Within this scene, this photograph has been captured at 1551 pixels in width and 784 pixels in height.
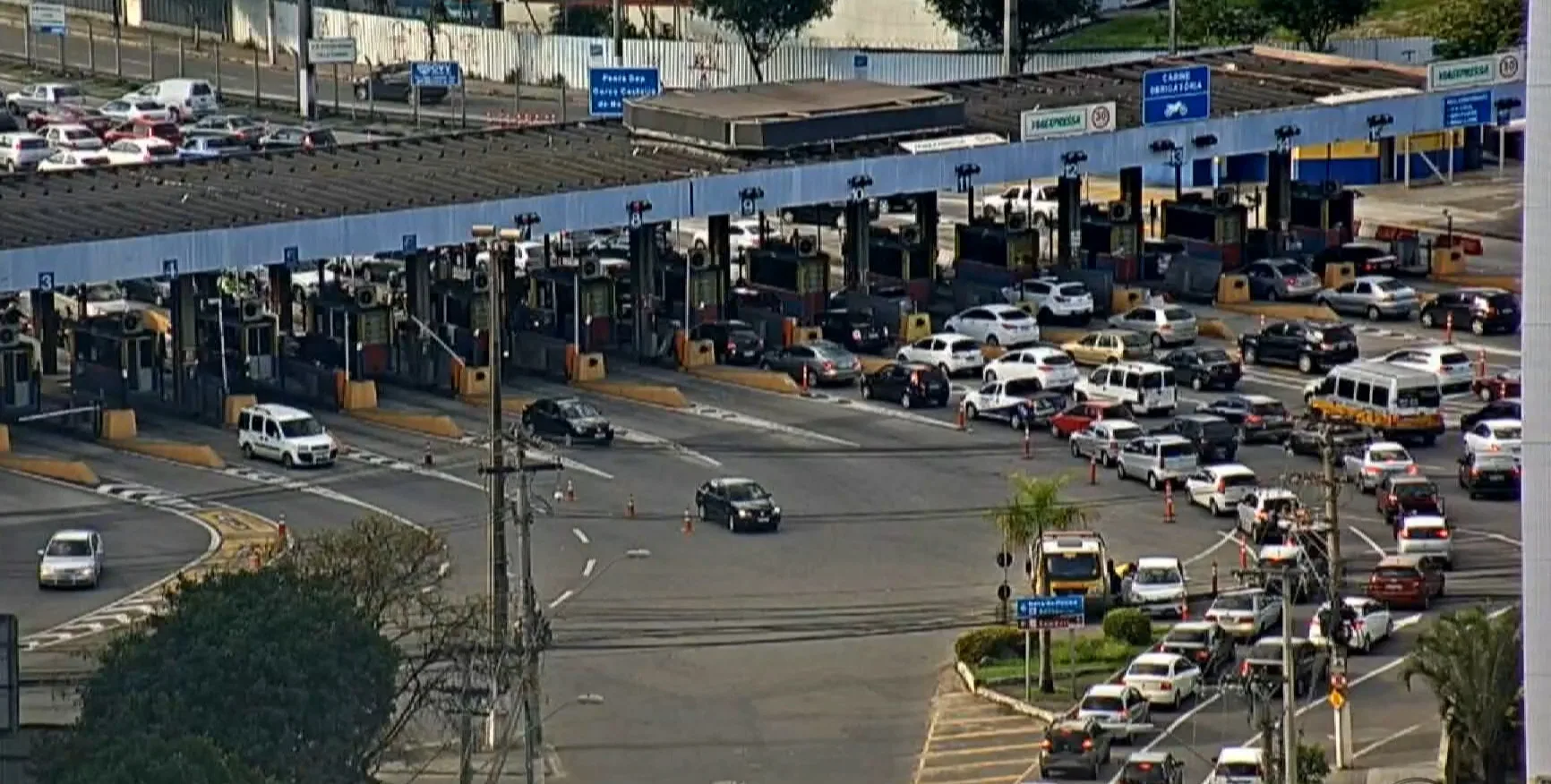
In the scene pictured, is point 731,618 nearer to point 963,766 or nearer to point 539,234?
point 963,766

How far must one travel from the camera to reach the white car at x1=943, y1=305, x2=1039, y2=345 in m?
100

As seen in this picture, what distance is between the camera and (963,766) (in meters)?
68.3

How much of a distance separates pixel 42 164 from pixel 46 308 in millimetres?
32786

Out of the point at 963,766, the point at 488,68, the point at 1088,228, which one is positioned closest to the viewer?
the point at 963,766

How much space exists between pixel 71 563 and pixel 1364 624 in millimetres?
22346

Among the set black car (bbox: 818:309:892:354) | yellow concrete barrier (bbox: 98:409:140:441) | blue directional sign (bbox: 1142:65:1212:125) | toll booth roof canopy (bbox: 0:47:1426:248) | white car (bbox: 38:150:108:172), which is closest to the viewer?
yellow concrete barrier (bbox: 98:409:140:441)

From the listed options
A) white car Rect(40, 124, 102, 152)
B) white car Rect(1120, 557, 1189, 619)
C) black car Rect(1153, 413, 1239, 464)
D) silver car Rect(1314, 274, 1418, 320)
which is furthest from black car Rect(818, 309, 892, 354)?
white car Rect(40, 124, 102, 152)

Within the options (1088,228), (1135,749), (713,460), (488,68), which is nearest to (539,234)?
(713,460)

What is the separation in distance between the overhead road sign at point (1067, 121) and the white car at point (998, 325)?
267 inches

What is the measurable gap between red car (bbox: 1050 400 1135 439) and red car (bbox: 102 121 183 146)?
162ft

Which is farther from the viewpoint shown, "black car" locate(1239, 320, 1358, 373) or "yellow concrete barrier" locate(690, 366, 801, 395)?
"black car" locate(1239, 320, 1358, 373)

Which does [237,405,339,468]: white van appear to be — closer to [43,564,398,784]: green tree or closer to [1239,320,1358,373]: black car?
[1239,320,1358,373]: black car

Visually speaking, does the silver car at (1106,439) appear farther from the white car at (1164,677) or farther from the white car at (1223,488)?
the white car at (1164,677)

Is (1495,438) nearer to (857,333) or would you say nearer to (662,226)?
(857,333)
